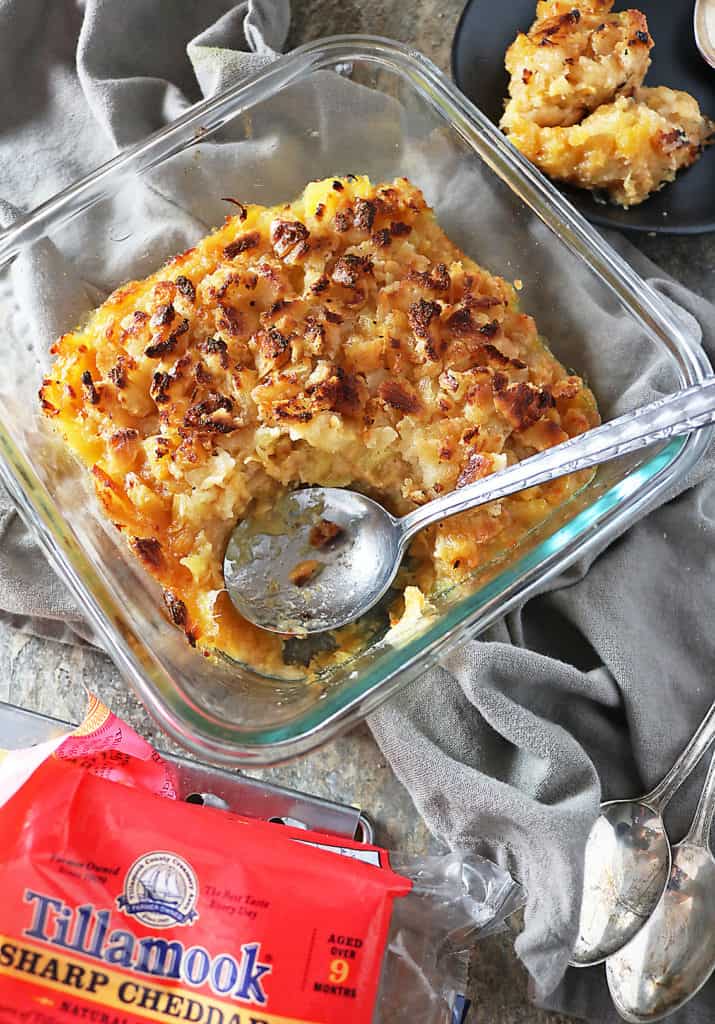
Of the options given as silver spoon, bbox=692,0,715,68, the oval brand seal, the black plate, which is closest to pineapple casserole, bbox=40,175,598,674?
the oval brand seal

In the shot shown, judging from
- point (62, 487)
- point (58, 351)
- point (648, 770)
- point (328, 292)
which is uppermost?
point (328, 292)

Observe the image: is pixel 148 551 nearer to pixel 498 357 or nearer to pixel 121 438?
pixel 121 438

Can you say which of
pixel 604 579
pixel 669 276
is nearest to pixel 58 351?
pixel 604 579

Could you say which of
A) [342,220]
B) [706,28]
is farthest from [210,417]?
[706,28]

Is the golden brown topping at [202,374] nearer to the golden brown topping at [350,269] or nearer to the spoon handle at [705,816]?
the golden brown topping at [350,269]

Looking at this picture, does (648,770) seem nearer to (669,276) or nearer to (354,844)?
(354,844)

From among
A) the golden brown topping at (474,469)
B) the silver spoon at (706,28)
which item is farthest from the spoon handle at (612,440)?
the silver spoon at (706,28)

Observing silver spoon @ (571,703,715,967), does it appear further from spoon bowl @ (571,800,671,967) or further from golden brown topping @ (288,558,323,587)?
golden brown topping @ (288,558,323,587)
